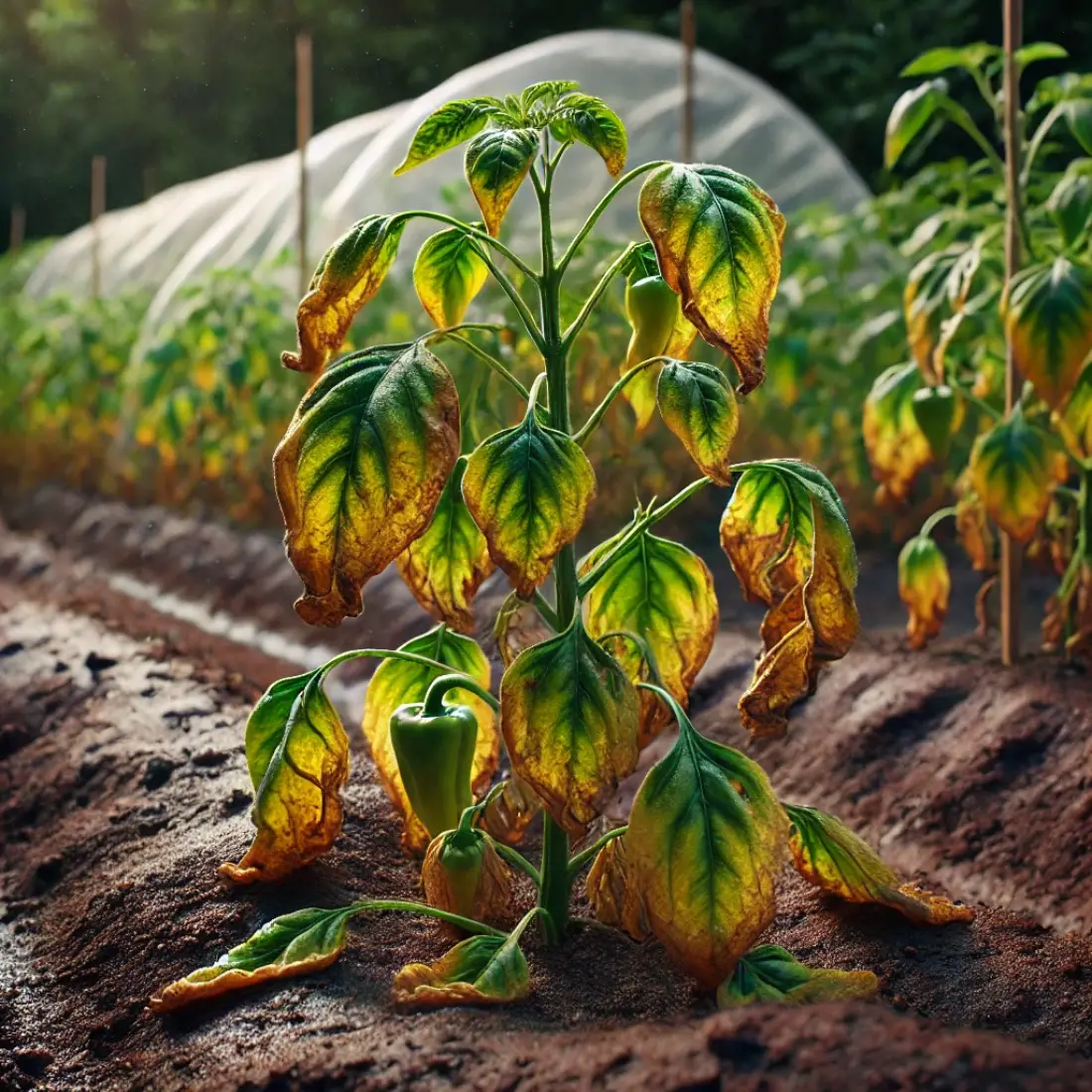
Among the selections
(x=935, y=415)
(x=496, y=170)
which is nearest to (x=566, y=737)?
(x=496, y=170)

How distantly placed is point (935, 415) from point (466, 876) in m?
1.54

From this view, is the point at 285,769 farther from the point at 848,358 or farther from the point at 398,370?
the point at 848,358

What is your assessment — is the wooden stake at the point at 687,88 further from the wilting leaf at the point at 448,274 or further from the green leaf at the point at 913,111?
the wilting leaf at the point at 448,274

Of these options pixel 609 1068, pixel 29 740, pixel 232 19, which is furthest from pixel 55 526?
pixel 232 19

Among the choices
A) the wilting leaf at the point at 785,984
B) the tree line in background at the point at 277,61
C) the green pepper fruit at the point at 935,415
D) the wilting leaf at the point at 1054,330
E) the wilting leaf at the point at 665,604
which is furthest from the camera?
the tree line in background at the point at 277,61

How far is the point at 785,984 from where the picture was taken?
1.68 m

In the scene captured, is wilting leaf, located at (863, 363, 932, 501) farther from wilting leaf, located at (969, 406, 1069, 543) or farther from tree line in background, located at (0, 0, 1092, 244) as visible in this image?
tree line in background, located at (0, 0, 1092, 244)

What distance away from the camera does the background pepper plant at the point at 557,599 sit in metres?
1.55

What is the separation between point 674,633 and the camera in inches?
75.2

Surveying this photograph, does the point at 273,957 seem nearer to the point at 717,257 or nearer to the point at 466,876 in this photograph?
the point at 466,876

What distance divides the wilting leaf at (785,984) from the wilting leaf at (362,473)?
0.59 meters

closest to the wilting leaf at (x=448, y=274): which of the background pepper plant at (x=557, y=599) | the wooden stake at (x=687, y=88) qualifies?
the background pepper plant at (x=557, y=599)

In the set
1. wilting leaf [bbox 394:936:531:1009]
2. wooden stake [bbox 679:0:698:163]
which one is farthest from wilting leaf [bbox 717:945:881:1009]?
wooden stake [bbox 679:0:698:163]

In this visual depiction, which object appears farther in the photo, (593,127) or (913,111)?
(913,111)
